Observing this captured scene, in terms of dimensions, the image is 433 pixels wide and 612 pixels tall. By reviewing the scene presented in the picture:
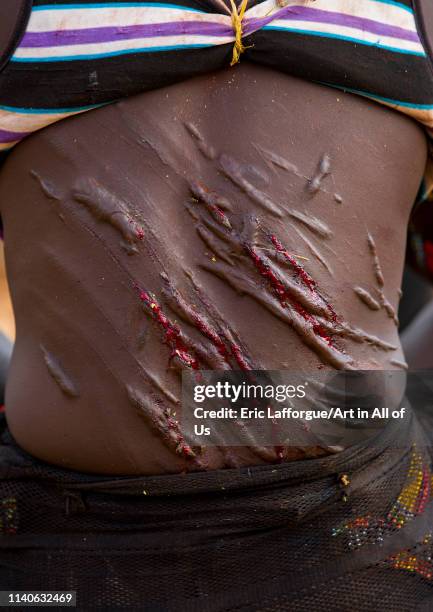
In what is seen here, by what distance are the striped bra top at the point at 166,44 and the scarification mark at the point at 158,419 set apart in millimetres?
433

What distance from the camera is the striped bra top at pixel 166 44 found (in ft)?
3.33

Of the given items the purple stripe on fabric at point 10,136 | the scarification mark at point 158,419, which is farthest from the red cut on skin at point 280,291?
the purple stripe on fabric at point 10,136

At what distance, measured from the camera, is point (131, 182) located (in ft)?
3.44

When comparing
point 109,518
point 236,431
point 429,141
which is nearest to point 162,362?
point 236,431

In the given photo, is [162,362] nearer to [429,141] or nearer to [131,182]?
[131,182]

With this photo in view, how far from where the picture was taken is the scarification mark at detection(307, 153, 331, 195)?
1.06m

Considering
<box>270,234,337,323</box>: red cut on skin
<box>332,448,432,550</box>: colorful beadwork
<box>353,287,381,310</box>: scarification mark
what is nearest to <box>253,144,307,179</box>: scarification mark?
<box>270,234,337,323</box>: red cut on skin

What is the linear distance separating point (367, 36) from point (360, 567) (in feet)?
2.61

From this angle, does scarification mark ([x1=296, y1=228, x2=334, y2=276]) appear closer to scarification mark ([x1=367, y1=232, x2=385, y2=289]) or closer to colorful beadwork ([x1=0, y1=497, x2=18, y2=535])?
scarification mark ([x1=367, y1=232, x2=385, y2=289])

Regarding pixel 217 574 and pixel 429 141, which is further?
pixel 429 141

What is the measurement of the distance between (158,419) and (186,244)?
26cm

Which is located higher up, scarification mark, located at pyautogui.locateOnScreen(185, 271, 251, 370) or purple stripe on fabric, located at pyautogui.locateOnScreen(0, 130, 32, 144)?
purple stripe on fabric, located at pyautogui.locateOnScreen(0, 130, 32, 144)

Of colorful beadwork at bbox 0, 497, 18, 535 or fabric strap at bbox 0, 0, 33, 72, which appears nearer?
fabric strap at bbox 0, 0, 33, 72
